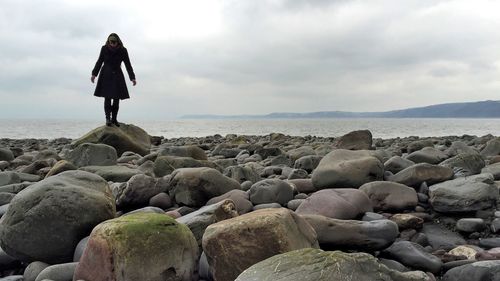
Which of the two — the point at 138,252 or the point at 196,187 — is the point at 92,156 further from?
the point at 138,252

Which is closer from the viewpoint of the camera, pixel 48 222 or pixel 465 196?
pixel 48 222

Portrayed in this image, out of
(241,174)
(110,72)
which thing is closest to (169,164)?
(241,174)

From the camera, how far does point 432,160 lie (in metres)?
6.84

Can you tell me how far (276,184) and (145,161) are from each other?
367 cm

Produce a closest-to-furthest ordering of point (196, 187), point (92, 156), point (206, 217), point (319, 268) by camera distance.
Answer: point (319, 268)
point (206, 217)
point (196, 187)
point (92, 156)

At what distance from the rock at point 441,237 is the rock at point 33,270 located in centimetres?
317

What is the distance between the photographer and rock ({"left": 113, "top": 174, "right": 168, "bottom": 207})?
461 cm

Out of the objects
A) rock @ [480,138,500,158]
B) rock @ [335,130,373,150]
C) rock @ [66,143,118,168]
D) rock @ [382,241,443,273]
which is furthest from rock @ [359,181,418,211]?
rock @ [480,138,500,158]

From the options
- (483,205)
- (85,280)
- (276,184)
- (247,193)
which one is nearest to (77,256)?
(85,280)

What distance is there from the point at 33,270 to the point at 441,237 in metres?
3.39

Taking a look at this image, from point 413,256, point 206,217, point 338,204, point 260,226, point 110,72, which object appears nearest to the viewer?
point 260,226

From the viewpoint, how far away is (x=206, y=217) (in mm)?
3461

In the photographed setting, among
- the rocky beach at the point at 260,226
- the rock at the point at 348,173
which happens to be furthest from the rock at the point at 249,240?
the rock at the point at 348,173

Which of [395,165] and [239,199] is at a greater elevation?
[395,165]
